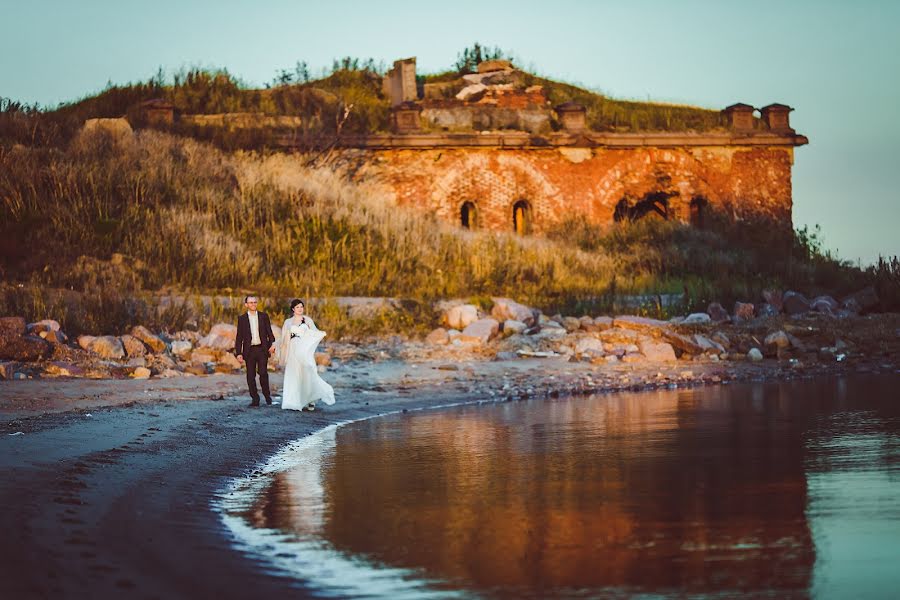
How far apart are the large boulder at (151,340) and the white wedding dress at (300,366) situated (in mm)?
3958

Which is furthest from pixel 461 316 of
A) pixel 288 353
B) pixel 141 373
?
pixel 288 353

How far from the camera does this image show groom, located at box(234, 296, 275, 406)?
14094mm

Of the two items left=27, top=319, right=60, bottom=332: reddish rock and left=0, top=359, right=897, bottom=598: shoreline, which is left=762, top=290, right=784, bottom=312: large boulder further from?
left=27, top=319, right=60, bottom=332: reddish rock

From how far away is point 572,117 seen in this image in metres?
35.8

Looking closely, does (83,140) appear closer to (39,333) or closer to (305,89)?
(305,89)

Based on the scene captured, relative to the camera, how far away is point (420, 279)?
1014 inches

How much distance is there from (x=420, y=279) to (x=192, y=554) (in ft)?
64.2

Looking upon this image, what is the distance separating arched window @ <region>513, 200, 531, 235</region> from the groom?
21.8 metres

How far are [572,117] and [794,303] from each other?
11472 mm

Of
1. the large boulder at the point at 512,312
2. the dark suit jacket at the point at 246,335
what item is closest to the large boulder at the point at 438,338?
the large boulder at the point at 512,312

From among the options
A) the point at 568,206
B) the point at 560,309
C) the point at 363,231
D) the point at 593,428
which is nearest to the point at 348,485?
the point at 593,428

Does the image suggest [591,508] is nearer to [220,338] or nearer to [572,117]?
[220,338]

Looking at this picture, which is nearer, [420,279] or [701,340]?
[701,340]

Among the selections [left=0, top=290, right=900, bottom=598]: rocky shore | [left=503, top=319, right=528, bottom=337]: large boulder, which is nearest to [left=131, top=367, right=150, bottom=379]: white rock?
[left=0, top=290, right=900, bottom=598]: rocky shore
